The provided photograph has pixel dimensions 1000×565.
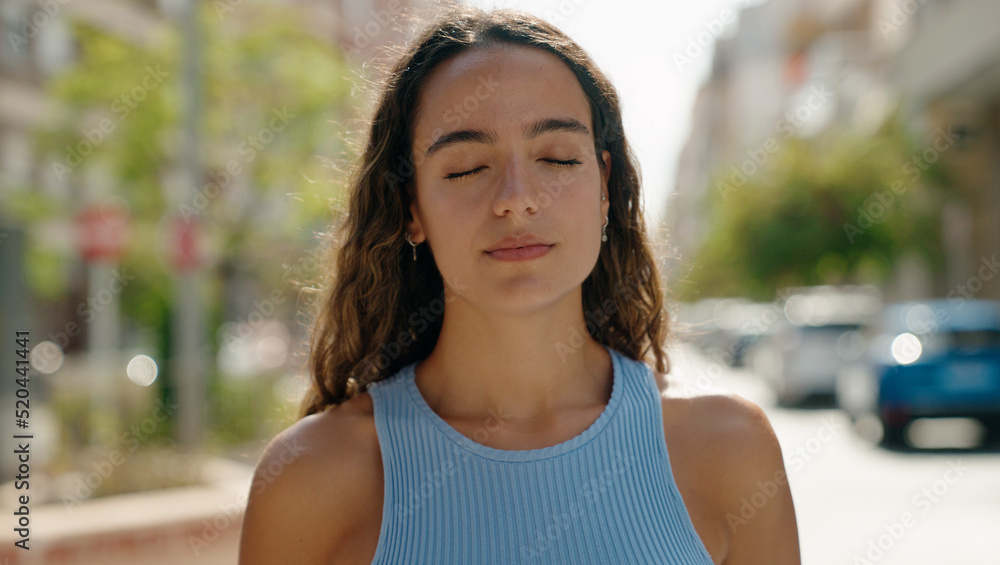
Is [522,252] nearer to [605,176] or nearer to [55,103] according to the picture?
[605,176]

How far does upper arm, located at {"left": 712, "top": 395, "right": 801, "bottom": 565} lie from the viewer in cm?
187

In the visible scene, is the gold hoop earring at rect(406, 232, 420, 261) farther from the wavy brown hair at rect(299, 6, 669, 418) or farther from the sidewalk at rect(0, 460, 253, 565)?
the sidewalk at rect(0, 460, 253, 565)

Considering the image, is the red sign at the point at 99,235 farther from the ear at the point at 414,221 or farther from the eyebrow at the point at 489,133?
the eyebrow at the point at 489,133

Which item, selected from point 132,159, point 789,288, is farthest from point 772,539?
point 789,288

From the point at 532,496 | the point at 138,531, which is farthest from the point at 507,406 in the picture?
the point at 138,531

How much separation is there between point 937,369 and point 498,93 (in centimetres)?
947

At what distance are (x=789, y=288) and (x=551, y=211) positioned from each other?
24.1 m

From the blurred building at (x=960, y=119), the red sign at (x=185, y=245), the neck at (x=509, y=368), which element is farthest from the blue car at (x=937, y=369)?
the blurred building at (x=960, y=119)

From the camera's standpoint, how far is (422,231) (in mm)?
2078

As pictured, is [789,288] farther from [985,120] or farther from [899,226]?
[985,120]

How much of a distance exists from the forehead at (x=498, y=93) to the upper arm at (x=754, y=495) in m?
0.70

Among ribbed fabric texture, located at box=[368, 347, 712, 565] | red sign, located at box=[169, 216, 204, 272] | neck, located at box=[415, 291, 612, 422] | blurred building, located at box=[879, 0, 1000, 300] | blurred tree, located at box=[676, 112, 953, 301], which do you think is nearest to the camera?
ribbed fabric texture, located at box=[368, 347, 712, 565]

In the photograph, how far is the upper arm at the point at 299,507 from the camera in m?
1.76

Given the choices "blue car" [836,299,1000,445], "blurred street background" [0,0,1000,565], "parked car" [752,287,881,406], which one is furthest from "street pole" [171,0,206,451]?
"parked car" [752,287,881,406]
